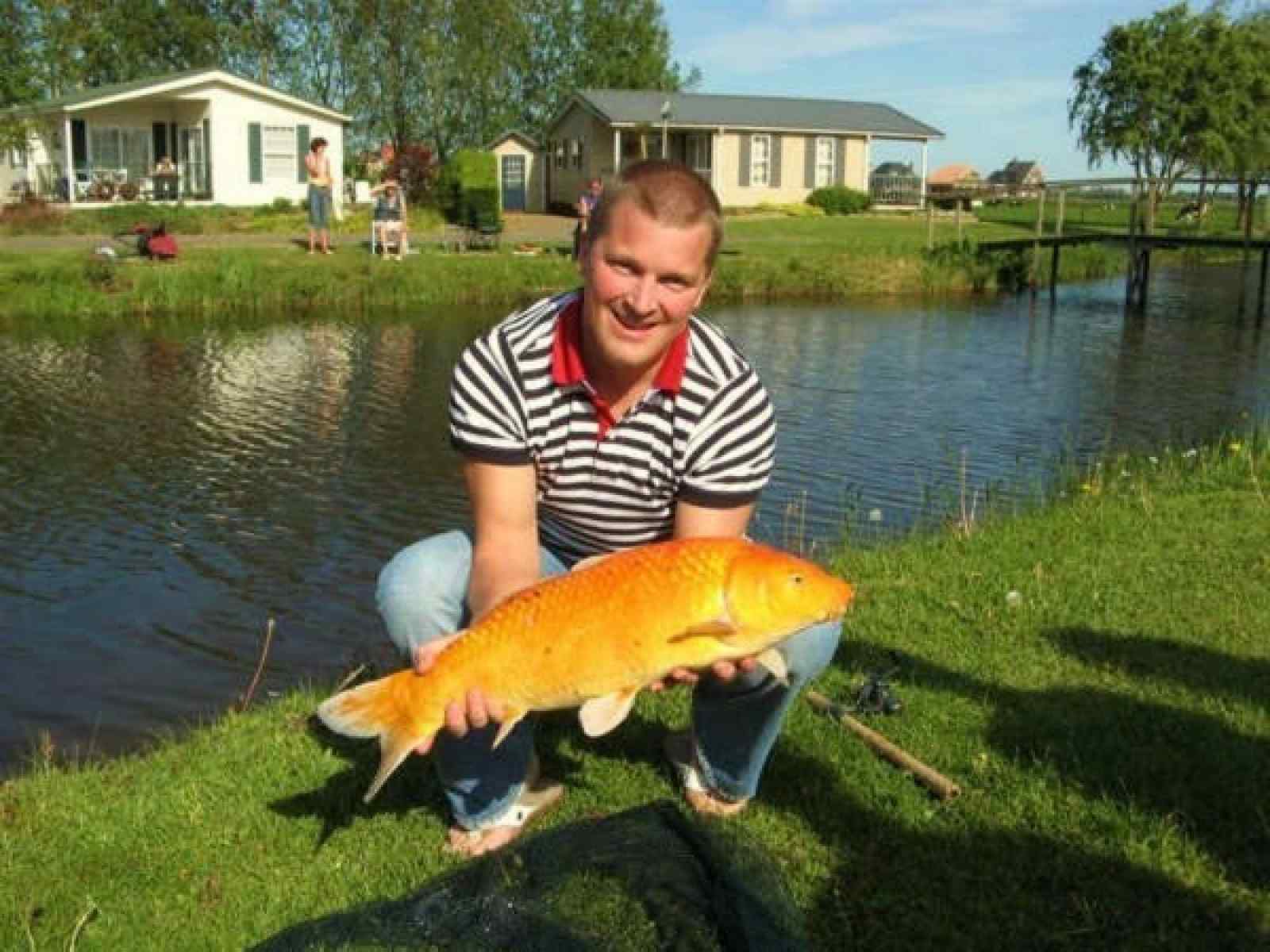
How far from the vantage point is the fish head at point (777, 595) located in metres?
→ 2.85

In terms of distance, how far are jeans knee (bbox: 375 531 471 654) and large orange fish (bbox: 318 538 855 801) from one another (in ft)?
1.51

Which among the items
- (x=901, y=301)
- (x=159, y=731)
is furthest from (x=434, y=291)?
(x=159, y=731)

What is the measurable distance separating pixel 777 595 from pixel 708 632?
6.9 inches

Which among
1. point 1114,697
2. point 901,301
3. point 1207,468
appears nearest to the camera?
point 1114,697

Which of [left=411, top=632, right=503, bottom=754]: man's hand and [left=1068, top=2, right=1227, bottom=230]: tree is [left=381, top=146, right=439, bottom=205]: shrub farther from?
[left=411, top=632, right=503, bottom=754]: man's hand

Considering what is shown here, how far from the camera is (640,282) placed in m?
3.29

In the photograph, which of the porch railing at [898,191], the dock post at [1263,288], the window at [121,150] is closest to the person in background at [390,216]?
the window at [121,150]

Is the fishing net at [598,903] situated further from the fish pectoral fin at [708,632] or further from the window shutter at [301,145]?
the window shutter at [301,145]

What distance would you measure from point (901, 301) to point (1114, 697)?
970 inches

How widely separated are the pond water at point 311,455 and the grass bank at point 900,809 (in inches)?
93.0

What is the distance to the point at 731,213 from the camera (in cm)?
4797

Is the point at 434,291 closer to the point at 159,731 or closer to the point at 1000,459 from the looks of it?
the point at 1000,459

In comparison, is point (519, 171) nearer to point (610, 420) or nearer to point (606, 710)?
point (610, 420)

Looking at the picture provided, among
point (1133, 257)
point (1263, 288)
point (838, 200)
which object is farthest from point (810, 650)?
point (838, 200)
